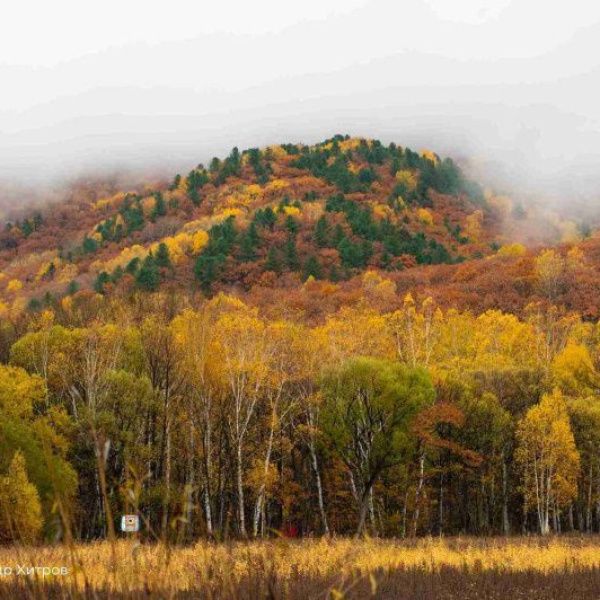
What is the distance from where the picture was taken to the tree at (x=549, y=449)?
43062 mm

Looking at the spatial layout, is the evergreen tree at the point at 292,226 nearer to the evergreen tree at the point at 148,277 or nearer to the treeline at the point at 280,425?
the evergreen tree at the point at 148,277

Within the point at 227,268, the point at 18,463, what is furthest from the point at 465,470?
the point at 227,268

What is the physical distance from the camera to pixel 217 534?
3018 millimetres

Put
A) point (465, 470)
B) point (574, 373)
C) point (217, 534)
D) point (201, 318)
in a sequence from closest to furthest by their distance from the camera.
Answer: point (217, 534)
point (201, 318)
point (465, 470)
point (574, 373)

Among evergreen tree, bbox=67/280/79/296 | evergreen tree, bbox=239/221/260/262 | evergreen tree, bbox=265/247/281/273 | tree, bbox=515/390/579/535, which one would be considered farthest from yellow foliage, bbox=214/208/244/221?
tree, bbox=515/390/579/535

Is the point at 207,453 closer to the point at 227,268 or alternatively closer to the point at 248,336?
the point at 248,336

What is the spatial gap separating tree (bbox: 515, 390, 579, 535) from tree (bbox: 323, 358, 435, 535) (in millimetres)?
9437

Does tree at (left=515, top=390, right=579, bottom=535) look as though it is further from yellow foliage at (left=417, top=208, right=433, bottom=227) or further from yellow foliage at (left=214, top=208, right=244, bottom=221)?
yellow foliage at (left=417, top=208, right=433, bottom=227)

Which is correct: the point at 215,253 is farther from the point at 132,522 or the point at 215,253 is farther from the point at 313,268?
the point at 132,522

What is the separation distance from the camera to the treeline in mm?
35438

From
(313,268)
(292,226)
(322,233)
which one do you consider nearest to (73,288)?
Answer: (313,268)

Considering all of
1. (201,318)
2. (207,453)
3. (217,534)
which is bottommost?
(207,453)

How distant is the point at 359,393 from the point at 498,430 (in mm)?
13207

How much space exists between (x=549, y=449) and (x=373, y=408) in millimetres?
13595
